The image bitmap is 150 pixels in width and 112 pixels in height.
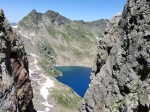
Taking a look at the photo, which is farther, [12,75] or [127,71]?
[12,75]

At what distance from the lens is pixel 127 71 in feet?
107

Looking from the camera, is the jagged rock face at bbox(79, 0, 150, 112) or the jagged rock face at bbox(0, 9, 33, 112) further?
the jagged rock face at bbox(0, 9, 33, 112)

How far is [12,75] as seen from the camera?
39.5 meters

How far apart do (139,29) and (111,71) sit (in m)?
8.90

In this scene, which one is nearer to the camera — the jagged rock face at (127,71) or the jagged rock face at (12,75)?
the jagged rock face at (127,71)

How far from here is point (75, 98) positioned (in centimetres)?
13975

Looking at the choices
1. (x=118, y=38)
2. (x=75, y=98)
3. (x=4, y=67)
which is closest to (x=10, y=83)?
(x=4, y=67)

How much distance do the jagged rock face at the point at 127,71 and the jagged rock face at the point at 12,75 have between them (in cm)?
1244

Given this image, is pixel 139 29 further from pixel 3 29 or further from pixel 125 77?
pixel 3 29

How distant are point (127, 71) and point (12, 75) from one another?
17.7 meters

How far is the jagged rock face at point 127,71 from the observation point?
28.9 metres

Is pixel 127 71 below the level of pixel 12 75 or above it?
above

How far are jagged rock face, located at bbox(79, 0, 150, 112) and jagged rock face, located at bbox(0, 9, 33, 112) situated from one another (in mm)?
12441

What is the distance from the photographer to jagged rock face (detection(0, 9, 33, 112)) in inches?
1337
